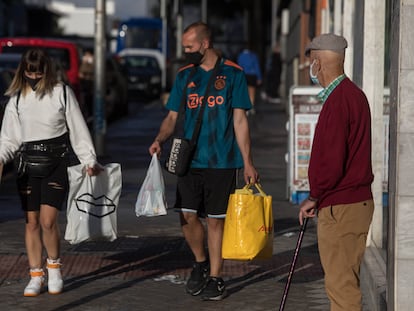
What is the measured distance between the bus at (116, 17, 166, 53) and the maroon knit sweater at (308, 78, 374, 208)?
2141 inches

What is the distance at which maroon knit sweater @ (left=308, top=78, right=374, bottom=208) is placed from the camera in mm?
5898

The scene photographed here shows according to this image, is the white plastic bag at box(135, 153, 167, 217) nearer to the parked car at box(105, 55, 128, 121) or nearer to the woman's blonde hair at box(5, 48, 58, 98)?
the woman's blonde hair at box(5, 48, 58, 98)

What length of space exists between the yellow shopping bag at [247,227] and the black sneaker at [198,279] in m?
0.58

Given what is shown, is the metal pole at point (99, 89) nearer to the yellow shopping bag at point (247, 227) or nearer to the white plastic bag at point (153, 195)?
the white plastic bag at point (153, 195)

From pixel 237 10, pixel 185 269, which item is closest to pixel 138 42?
pixel 237 10

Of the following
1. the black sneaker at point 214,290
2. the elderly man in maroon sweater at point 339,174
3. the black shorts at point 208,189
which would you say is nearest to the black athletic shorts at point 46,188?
the black shorts at point 208,189

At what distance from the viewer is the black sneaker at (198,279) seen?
8281 millimetres

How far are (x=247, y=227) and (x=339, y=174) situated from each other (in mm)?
1855

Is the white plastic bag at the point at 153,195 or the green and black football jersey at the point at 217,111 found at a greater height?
the green and black football jersey at the point at 217,111

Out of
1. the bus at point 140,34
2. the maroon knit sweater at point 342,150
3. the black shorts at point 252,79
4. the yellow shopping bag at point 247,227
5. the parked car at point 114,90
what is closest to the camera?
the maroon knit sweater at point 342,150

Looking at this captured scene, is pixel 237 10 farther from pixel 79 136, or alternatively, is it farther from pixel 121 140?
pixel 79 136

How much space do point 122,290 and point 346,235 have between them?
2776 millimetres

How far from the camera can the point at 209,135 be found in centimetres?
815

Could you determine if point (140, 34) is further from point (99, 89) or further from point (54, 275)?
point (54, 275)
